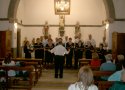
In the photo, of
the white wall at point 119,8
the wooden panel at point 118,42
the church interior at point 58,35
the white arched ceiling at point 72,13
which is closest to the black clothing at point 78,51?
the church interior at point 58,35

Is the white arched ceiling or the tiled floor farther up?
the white arched ceiling

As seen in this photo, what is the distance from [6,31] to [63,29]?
6.30m

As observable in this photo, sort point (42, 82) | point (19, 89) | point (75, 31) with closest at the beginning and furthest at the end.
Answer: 1. point (19, 89)
2. point (42, 82)
3. point (75, 31)

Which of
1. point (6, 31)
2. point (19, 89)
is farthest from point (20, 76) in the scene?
point (6, 31)

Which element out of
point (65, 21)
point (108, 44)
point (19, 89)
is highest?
point (65, 21)

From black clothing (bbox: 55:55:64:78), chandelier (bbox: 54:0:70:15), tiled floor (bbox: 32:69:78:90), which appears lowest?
tiled floor (bbox: 32:69:78:90)

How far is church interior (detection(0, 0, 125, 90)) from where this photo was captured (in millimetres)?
11273

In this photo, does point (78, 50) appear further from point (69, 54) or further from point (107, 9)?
point (107, 9)

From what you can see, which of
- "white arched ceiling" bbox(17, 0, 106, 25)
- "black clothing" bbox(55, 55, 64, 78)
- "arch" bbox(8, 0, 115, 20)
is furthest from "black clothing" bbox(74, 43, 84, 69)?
"white arched ceiling" bbox(17, 0, 106, 25)

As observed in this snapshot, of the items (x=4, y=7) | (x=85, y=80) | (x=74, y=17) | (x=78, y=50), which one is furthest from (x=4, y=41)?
(x=85, y=80)

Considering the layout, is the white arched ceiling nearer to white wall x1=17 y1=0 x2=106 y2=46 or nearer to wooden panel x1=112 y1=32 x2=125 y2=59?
white wall x1=17 y1=0 x2=106 y2=46

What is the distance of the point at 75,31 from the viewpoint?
21.1m

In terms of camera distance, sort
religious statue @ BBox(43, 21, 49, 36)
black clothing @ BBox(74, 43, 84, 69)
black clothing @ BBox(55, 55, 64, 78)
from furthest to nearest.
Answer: religious statue @ BBox(43, 21, 49, 36), black clothing @ BBox(74, 43, 84, 69), black clothing @ BBox(55, 55, 64, 78)

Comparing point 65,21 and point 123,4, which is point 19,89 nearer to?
point 123,4
